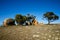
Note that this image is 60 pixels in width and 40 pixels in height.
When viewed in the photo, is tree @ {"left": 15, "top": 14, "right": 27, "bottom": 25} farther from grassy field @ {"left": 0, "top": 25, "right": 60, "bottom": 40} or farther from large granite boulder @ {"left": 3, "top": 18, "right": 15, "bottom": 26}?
grassy field @ {"left": 0, "top": 25, "right": 60, "bottom": 40}

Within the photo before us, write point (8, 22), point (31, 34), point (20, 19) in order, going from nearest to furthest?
point (31, 34) → point (8, 22) → point (20, 19)

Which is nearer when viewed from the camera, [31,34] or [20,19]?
[31,34]

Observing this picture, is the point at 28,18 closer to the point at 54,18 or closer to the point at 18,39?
the point at 54,18

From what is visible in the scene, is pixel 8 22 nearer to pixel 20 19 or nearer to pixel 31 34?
pixel 20 19

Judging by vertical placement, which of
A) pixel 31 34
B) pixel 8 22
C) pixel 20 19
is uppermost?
pixel 20 19

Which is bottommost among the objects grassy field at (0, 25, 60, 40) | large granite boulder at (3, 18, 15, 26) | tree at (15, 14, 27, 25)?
grassy field at (0, 25, 60, 40)

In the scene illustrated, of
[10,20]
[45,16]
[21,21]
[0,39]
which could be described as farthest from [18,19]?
[0,39]

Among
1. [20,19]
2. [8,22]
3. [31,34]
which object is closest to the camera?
[31,34]

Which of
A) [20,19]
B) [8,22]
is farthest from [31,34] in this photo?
[20,19]

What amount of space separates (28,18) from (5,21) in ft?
58.1

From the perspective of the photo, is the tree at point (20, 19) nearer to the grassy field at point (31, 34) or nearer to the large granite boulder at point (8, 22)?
the large granite boulder at point (8, 22)

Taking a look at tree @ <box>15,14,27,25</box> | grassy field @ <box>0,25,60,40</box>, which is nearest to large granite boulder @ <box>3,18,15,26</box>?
tree @ <box>15,14,27,25</box>

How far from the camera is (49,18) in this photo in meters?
59.1

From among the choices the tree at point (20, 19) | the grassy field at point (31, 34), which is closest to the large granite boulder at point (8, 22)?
the tree at point (20, 19)
